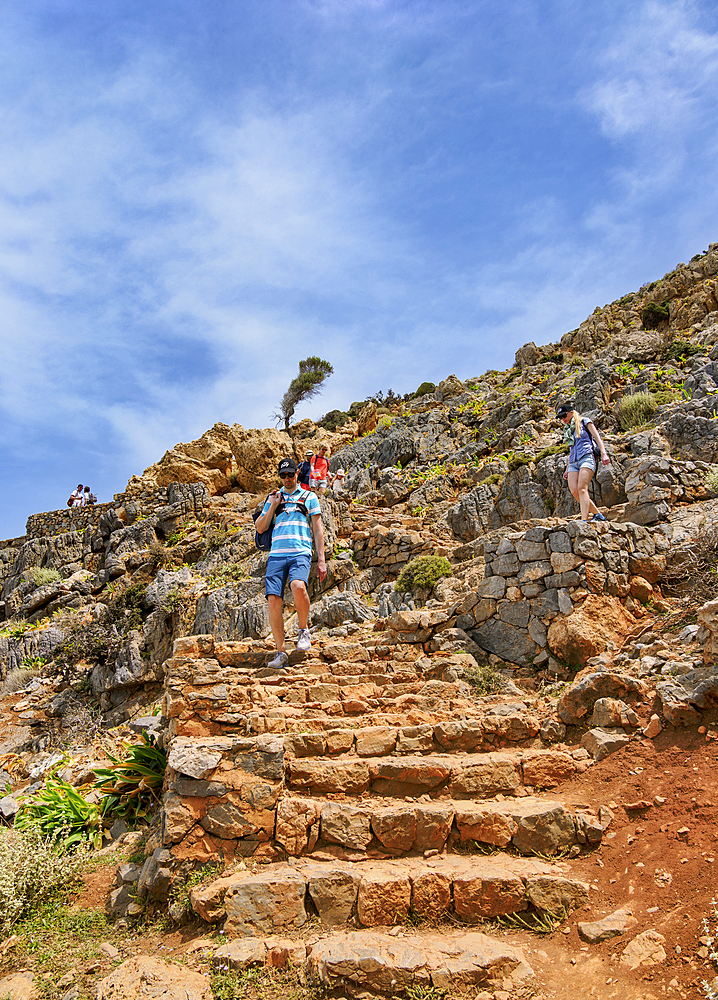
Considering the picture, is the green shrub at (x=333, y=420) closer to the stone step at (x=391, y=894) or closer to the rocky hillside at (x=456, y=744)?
the rocky hillside at (x=456, y=744)

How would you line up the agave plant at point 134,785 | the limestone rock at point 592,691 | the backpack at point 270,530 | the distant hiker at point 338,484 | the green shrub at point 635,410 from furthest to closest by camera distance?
the distant hiker at point 338,484, the green shrub at point 635,410, the backpack at point 270,530, the agave plant at point 134,785, the limestone rock at point 592,691

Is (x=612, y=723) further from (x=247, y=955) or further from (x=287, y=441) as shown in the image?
(x=287, y=441)

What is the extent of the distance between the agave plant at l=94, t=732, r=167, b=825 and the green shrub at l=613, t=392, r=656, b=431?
39.5 feet

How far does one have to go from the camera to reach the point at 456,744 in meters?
4.95

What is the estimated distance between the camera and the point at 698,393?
510 inches

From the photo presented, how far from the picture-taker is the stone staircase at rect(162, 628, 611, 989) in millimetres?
3510

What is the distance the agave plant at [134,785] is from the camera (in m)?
5.75

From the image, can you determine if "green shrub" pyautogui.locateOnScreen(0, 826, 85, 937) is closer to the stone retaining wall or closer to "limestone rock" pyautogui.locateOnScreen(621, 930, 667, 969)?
"limestone rock" pyautogui.locateOnScreen(621, 930, 667, 969)

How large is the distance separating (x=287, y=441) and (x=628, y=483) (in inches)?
694

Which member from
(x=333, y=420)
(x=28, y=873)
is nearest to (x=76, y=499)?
(x=333, y=420)

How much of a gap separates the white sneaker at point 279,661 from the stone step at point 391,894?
2.47m

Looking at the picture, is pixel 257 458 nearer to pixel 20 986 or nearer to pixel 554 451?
pixel 554 451

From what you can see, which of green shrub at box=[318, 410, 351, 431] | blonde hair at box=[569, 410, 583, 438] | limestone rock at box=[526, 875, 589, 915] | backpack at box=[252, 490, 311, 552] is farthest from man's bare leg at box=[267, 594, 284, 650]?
green shrub at box=[318, 410, 351, 431]

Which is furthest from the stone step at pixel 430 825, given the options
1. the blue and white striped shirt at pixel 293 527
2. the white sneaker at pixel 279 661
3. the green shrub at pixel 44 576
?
the green shrub at pixel 44 576
